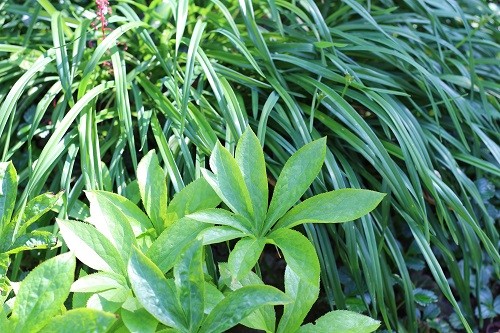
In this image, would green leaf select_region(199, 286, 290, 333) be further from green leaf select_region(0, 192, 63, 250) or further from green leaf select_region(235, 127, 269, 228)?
green leaf select_region(0, 192, 63, 250)

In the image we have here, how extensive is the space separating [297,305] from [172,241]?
0.81ft

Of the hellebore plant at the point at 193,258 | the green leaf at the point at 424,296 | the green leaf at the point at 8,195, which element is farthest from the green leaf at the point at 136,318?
the green leaf at the point at 424,296

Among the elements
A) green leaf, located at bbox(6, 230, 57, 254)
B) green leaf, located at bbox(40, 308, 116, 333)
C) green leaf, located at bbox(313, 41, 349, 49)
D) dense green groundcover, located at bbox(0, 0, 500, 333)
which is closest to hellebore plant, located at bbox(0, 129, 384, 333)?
green leaf, located at bbox(40, 308, 116, 333)

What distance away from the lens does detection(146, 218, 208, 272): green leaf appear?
115 cm

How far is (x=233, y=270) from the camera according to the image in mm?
1095

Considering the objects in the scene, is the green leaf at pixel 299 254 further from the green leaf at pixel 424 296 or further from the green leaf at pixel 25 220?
the green leaf at pixel 424 296

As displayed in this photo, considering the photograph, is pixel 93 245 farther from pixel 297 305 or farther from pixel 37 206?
pixel 297 305

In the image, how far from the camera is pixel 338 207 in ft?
3.78

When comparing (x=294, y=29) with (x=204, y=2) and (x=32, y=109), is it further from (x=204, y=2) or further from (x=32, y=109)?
(x=32, y=109)

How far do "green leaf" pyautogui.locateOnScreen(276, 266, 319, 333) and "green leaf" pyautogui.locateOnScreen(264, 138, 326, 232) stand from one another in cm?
11

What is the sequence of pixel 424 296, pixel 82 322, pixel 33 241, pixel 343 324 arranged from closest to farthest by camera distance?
pixel 82 322 → pixel 343 324 → pixel 33 241 → pixel 424 296

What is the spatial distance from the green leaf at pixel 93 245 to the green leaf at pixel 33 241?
0.56 feet

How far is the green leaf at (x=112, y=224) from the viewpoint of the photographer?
1.14 meters

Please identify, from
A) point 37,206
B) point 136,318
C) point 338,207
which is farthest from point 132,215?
point 338,207
